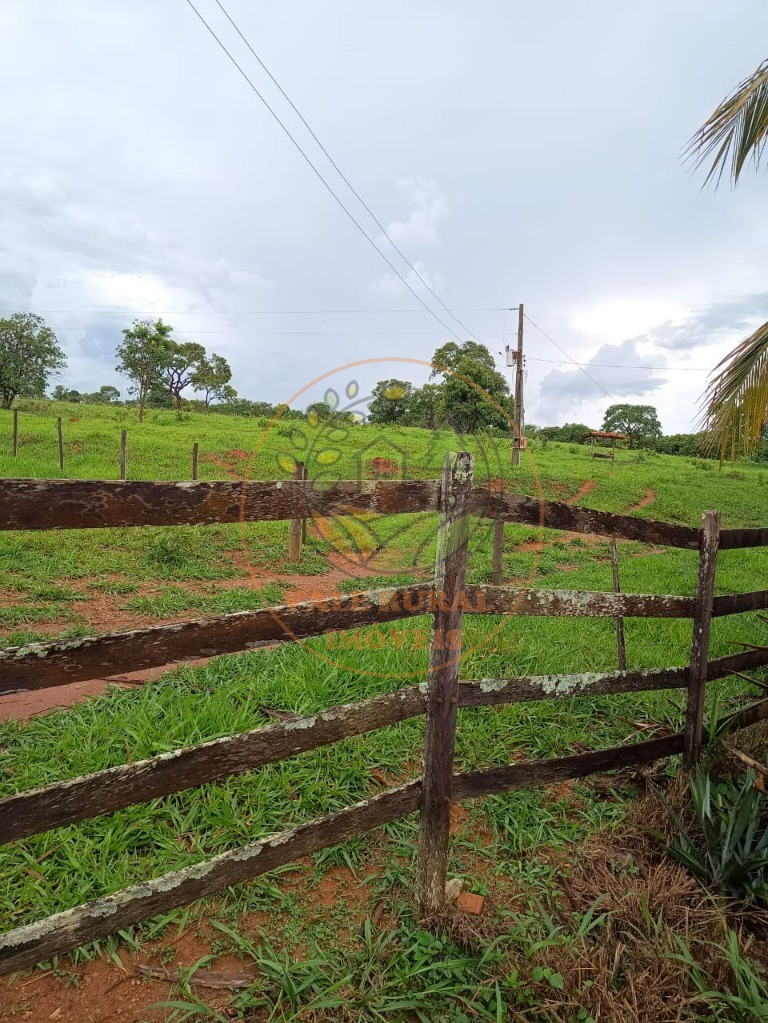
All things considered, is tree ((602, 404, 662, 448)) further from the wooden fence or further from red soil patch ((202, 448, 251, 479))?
the wooden fence

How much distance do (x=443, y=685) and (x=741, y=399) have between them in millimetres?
5405

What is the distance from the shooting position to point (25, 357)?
41.8 m

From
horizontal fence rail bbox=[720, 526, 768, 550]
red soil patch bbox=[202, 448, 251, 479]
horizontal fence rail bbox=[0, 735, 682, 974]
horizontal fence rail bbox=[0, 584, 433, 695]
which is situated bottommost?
horizontal fence rail bbox=[0, 735, 682, 974]

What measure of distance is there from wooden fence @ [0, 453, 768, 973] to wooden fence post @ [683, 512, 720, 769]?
0.99 feet

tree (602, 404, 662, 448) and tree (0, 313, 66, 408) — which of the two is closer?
tree (0, 313, 66, 408)

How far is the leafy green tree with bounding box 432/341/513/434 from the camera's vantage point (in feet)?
55.6

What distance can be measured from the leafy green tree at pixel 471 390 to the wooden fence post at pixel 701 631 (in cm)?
608

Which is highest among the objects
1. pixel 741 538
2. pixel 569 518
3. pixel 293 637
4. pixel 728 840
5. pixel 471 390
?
pixel 471 390

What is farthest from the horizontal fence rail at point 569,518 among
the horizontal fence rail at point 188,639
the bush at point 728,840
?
the bush at point 728,840

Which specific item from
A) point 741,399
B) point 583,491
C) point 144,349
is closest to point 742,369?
point 741,399

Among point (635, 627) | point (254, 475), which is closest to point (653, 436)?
point (254, 475)

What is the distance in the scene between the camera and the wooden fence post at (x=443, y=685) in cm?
217

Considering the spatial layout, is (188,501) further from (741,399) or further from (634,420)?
(634,420)

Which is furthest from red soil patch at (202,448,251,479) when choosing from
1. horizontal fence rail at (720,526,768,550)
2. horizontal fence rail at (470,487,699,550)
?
horizontal fence rail at (470,487,699,550)
